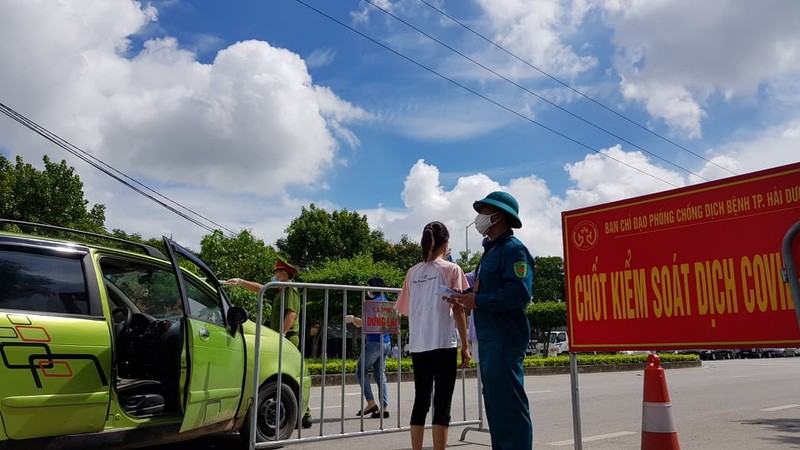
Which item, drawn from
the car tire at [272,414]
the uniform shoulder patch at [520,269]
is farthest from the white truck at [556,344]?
the uniform shoulder patch at [520,269]

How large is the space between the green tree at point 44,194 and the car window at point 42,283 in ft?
82.1

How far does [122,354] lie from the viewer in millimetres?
5078

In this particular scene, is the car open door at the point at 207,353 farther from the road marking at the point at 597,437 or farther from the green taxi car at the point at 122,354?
the road marking at the point at 597,437

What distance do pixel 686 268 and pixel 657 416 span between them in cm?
108

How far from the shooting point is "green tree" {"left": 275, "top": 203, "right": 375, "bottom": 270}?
49875mm

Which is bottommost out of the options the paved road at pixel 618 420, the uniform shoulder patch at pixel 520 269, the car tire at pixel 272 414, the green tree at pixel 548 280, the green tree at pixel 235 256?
the paved road at pixel 618 420

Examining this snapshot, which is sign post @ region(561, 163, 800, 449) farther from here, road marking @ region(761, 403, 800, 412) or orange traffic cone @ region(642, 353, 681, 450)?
road marking @ region(761, 403, 800, 412)

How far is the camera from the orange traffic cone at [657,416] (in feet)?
13.9

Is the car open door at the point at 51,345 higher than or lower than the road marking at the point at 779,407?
higher

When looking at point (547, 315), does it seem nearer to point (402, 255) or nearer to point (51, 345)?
point (402, 255)

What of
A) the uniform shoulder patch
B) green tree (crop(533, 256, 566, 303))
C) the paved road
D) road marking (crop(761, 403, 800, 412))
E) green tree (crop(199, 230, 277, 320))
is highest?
green tree (crop(533, 256, 566, 303))

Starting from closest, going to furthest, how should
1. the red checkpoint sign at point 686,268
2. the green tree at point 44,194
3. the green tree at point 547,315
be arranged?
the red checkpoint sign at point 686,268 < the green tree at point 44,194 < the green tree at point 547,315

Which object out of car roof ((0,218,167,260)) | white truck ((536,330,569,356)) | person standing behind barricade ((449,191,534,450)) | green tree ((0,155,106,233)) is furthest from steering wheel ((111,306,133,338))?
white truck ((536,330,569,356))

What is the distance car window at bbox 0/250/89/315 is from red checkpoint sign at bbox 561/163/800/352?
364 cm
